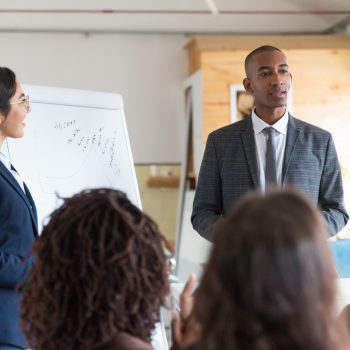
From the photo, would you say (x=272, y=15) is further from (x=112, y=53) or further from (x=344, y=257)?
(x=344, y=257)

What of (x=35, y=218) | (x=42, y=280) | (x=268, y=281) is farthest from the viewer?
(x=35, y=218)

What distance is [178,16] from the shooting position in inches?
232

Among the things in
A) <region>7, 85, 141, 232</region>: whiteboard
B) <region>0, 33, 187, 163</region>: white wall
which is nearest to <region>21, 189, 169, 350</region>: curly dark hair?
<region>7, 85, 141, 232</region>: whiteboard

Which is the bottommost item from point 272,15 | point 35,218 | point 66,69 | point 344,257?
point 344,257

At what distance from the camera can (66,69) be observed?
617 centimetres

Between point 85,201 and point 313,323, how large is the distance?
517mm

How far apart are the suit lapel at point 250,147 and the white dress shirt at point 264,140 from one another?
16 millimetres

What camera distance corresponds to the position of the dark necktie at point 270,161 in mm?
2504

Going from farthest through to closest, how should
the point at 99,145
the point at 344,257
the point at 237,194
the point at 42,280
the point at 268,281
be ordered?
the point at 344,257, the point at 99,145, the point at 237,194, the point at 42,280, the point at 268,281

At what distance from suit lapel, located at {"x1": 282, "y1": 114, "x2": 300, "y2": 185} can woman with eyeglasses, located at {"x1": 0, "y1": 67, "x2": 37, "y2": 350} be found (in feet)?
2.93

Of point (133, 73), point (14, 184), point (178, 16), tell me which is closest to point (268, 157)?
point (14, 184)

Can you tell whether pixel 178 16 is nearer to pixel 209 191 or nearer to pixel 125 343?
pixel 209 191

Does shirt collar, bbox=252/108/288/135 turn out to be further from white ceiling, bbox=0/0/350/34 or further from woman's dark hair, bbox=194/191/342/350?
white ceiling, bbox=0/0/350/34

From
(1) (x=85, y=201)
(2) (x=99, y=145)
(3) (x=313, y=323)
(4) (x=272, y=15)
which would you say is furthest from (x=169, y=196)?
(3) (x=313, y=323)
